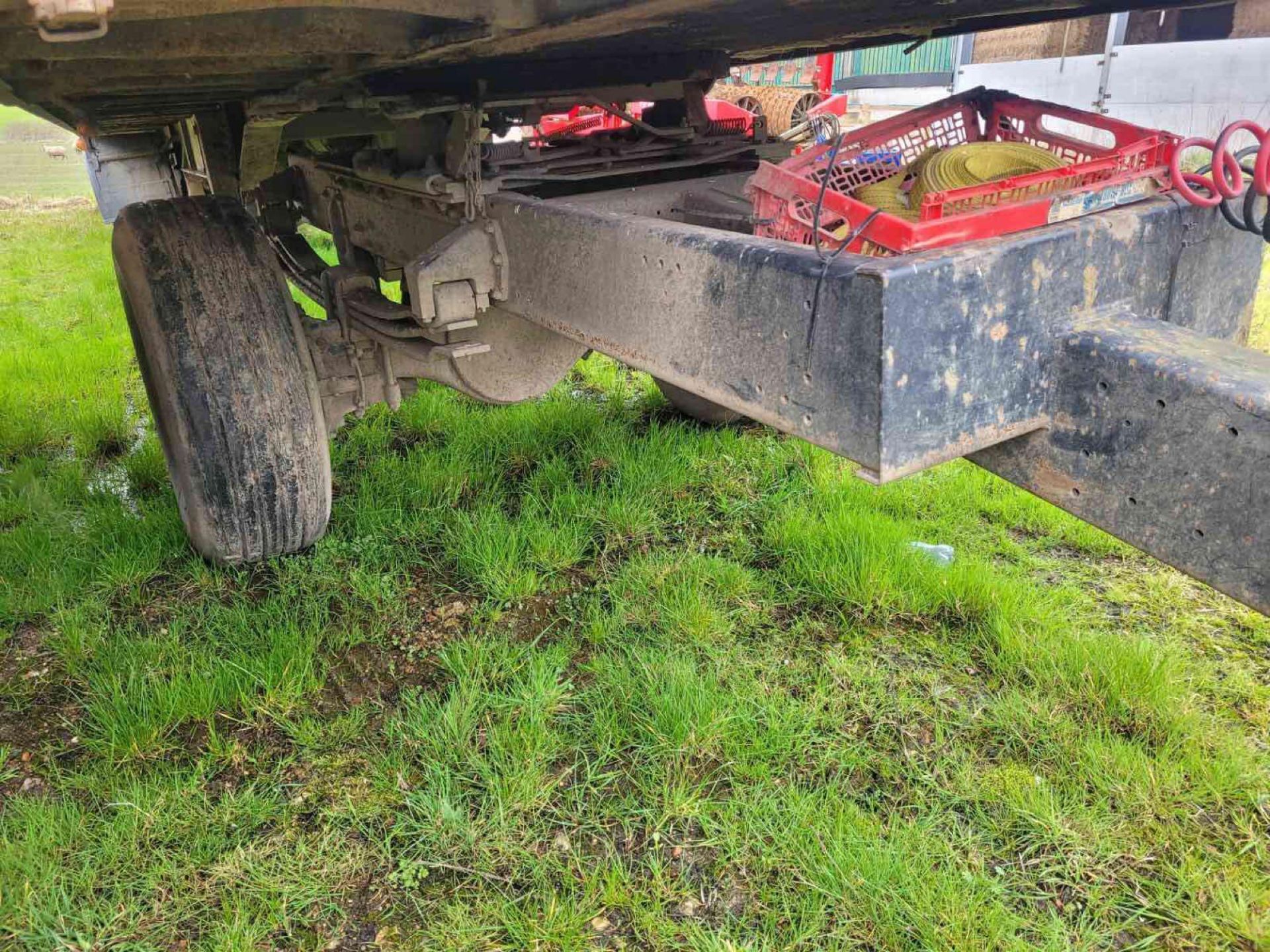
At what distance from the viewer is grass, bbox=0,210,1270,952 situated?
1702mm

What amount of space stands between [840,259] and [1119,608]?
186 cm

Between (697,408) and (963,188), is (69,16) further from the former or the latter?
(697,408)

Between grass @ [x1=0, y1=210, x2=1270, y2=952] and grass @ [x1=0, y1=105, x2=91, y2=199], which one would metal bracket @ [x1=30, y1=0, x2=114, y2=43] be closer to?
grass @ [x1=0, y1=210, x2=1270, y2=952]

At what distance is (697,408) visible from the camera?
3781 mm

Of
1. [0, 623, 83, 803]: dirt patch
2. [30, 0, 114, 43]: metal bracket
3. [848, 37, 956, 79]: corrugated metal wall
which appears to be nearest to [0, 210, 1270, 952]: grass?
[0, 623, 83, 803]: dirt patch

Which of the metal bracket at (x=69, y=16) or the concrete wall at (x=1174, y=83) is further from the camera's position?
the concrete wall at (x=1174, y=83)

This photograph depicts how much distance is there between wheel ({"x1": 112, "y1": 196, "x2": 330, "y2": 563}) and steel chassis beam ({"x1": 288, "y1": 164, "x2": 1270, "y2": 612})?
4.39 ft

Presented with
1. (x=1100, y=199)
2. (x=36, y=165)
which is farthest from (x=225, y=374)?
(x=36, y=165)

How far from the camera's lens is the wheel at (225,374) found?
2393mm

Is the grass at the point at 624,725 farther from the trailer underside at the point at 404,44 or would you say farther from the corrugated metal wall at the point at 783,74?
the corrugated metal wall at the point at 783,74

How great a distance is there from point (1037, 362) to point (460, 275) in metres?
1.34

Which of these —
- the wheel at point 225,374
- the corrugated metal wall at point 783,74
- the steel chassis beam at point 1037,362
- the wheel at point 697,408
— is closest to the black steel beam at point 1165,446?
the steel chassis beam at point 1037,362

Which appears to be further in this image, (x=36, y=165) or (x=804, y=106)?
(x=36, y=165)

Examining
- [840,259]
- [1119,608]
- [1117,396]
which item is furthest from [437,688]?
[1119,608]
